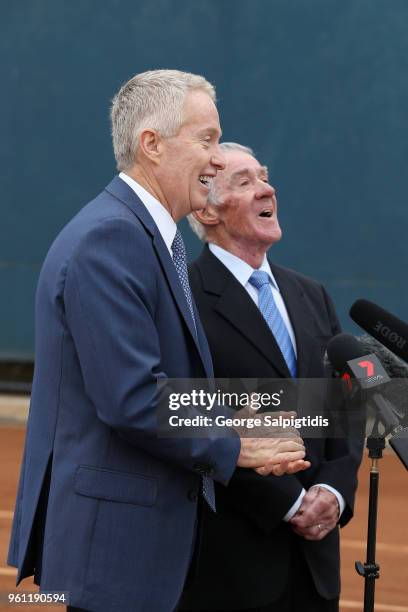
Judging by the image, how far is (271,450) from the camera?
8.83 ft

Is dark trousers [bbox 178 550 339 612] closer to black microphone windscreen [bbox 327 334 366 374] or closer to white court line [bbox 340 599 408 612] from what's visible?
black microphone windscreen [bbox 327 334 366 374]

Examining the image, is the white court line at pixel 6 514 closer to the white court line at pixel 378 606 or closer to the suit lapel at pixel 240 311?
the white court line at pixel 378 606

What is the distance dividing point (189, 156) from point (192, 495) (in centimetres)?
82

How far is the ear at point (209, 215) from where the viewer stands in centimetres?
361

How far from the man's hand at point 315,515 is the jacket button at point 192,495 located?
711 millimetres

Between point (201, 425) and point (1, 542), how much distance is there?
4.44m

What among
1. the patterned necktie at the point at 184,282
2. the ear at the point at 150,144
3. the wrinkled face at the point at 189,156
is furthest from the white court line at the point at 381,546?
the ear at the point at 150,144

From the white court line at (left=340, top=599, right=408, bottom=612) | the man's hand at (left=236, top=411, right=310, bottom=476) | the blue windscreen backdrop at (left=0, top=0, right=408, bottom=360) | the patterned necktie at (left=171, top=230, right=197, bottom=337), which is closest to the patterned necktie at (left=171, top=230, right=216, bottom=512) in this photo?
the patterned necktie at (left=171, top=230, right=197, bottom=337)

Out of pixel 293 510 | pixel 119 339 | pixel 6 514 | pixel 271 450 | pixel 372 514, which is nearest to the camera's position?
pixel 119 339

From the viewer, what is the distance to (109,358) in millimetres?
2445

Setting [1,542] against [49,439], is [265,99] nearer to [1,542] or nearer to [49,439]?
[1,542]

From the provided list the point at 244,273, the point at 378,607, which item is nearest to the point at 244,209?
the point at 244,273

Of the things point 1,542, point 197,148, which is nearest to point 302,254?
point 1,542

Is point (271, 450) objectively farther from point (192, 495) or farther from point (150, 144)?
point (150, 144)
